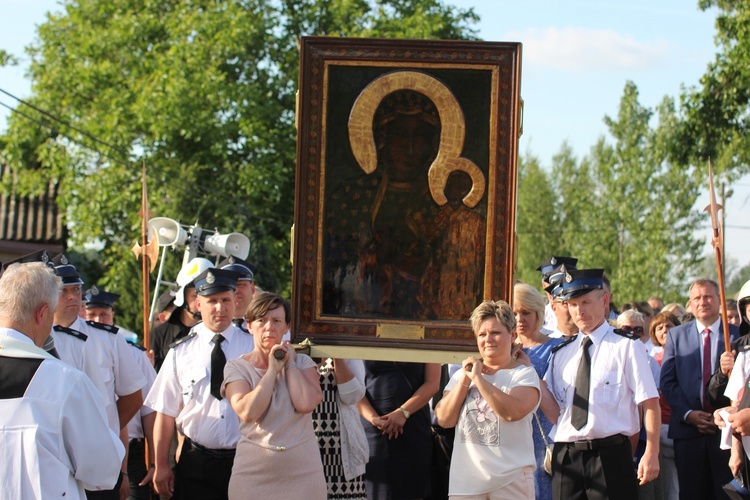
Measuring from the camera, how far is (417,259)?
6.84 meters

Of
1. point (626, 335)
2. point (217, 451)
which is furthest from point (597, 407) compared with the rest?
point (217, 451)

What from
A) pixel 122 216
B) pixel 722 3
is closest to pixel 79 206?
pixel 122 216

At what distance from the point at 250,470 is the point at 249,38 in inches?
972

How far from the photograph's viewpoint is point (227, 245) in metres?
12.9

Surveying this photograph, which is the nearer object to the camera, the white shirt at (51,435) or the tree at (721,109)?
the white shirt at (51,435)

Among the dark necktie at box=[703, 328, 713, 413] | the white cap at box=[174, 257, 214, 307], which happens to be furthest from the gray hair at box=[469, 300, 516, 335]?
the white cap at box=[174, 257, 214, 307]

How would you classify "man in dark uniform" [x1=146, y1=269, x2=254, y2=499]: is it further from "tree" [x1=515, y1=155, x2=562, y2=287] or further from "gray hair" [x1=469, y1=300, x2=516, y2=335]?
"tree" [x1=515, y1=155, x2=562, y2=287]

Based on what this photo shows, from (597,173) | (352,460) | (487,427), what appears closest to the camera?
(487,427)

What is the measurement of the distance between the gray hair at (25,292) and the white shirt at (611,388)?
3.64m

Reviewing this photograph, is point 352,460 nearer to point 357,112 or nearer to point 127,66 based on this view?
point 357,112

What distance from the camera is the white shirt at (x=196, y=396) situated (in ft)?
24.1

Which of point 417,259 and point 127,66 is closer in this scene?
point 417,259

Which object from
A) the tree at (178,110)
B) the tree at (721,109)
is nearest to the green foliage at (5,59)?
the tree at (178,110)

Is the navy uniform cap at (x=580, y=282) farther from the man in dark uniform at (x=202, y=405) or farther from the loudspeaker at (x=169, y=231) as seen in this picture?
the loudspeaker at (x=169, y=231)
